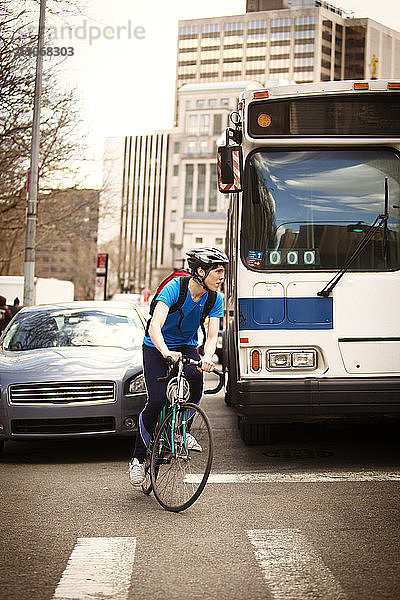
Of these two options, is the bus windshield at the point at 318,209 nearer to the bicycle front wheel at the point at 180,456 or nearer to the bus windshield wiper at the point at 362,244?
the bus windshield wiper at the point at 362,244

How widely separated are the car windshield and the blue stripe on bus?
195 cm

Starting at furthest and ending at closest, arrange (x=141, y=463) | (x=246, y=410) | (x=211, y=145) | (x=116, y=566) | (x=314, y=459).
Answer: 1. (x=211, y=145)
2. (x=314, y=459)
3. (x=246, y=410)
4. (x=141, y=463)
5. (x=116, y=566)

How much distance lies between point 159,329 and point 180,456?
0.90 m

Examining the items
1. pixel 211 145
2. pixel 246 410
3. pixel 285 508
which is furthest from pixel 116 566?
pixel 211 145

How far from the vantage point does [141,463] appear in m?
7.04

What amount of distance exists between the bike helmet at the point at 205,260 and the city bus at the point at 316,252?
170 cm

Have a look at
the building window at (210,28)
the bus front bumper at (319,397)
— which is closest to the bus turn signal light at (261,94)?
the bus front bumper at (319,397)

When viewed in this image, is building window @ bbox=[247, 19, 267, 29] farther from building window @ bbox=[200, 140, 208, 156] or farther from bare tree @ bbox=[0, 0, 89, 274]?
bare tree @ bbox=[0, 0, 89, 274]

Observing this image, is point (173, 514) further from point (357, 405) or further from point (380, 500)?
point (357, 405)

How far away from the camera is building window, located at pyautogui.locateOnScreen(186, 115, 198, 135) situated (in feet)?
457

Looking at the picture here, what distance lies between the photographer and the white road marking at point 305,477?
7734 millimetres

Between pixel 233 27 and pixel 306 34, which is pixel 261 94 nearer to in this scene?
pixel 306 34

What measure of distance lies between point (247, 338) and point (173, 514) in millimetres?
2135

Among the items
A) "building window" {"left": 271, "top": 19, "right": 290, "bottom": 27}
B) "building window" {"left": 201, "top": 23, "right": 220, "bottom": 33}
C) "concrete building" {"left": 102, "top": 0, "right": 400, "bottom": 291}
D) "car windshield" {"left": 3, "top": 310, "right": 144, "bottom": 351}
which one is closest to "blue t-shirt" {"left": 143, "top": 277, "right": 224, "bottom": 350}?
"car windshield" {"left": 3, "top": 310, "right": 144, "bottom": 351}
